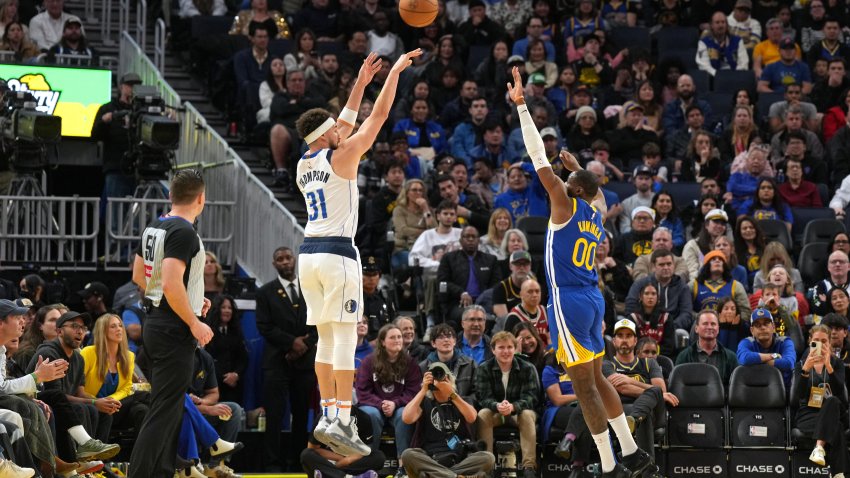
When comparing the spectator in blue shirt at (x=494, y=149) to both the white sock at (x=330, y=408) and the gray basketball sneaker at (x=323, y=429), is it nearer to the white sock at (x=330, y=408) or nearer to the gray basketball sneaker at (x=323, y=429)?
the white sock at (x=330, y=408)

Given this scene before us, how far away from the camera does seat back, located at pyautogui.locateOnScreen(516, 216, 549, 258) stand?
16.8m

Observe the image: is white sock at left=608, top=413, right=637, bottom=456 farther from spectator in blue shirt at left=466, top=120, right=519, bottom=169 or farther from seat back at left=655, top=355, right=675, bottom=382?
spectator in blue shirt at left=466, top=120, right=519, bottom=169

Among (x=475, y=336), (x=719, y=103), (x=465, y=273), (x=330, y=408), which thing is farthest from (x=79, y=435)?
(x=719, y=103)

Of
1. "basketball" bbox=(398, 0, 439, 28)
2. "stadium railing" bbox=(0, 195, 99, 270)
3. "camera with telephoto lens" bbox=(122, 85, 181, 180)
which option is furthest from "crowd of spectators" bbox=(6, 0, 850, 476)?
"basketball" bbox=(398, 0, 439, 28)

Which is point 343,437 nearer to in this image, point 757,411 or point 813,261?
point 757,411

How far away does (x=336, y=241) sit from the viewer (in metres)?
10.2

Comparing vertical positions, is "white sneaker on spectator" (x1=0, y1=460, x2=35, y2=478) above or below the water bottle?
above

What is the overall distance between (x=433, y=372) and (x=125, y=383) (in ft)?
9.25

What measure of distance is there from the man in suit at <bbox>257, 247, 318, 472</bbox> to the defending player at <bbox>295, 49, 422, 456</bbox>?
14.5 ft

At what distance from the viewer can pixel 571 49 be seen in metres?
21.5

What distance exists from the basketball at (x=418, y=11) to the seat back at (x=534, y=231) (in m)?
5.77

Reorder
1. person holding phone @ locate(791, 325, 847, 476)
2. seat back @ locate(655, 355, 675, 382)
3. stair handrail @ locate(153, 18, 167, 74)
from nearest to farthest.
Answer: person holding phone @ locate(791, 325, 847, 476) < seat back @ locate(655, 355, 675, 382) < stair handrail @ locate(153, 18, 167, 74)

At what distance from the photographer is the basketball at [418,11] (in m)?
11.3

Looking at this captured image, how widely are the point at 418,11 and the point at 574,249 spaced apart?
2278 millimetres
